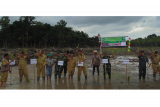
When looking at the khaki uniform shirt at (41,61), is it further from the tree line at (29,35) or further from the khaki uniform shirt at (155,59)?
the tree line at (29,35)

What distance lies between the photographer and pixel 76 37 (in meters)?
41.8

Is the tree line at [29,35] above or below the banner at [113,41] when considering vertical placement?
above

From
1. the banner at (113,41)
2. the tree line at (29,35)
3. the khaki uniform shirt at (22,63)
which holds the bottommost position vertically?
the khaki uniform shirt at (22,63)

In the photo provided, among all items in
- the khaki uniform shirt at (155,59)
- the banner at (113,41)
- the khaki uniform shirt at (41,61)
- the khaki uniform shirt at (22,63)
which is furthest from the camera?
the banner at (113,41)

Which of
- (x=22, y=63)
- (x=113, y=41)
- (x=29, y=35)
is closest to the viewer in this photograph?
(x=22, y=63)

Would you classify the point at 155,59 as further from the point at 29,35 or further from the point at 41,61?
the point at 29,35

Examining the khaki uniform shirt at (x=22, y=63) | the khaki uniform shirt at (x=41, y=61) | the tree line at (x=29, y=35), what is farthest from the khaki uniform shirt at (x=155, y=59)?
the tree line at (x=29, y=35)

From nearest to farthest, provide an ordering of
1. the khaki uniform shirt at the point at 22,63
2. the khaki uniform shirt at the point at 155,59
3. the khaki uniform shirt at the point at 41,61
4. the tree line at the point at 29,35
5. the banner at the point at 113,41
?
the khaki uniform shirt at the point at 22,63, the khaki uniform shirt at the point at 41,61, the khaki uniform shirt at the point at 155,59, the banner at the point at 113,41, the tree line at the point at 29,35

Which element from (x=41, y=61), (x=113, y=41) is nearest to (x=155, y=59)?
(x=113, y=41)

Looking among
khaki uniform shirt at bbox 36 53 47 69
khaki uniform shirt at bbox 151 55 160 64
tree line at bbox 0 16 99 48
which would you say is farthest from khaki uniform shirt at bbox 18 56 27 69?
tree line at bbox 0 16 99 48

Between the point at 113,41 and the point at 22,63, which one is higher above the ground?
the point at 113,41

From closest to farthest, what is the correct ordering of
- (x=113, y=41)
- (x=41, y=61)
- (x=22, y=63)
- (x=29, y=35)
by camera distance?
1. (x=22, y=63)
2. (x=41, y=61)
3. (x=113, y=41)
4. (x=29, y=35)

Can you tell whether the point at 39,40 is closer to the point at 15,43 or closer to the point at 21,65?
the point at 15,43

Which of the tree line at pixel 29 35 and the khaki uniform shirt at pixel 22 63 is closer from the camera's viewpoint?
the khaki uniform shirt at pixel 22 63
